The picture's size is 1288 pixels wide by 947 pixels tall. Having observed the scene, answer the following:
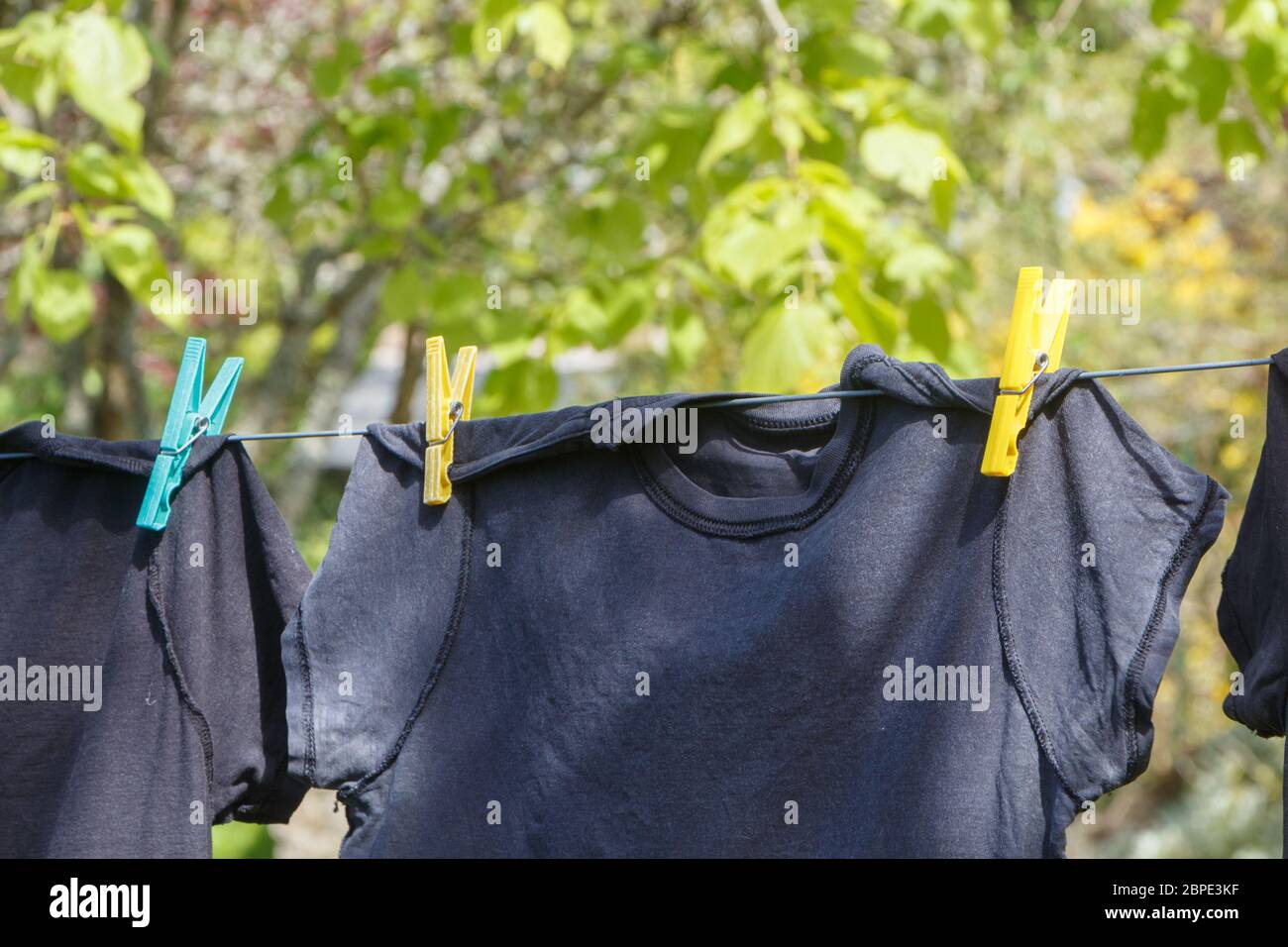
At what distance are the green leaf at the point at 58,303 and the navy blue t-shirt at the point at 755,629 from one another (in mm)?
1115

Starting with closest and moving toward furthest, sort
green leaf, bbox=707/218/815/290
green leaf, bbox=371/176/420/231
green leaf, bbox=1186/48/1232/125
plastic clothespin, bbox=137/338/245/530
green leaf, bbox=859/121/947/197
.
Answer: plastic clothespin, bbox=137/338/245/530
green leaf, bbox=707/218/815/290
green leaf, bbox=859/121/947/197
green leaf, bbox=1186/48/1232/125
green leaf, bbox=371/176/420/231

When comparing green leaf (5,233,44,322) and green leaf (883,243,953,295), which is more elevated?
green leaf (5,233,44,322)

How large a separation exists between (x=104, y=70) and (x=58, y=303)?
A: 1.47 ft

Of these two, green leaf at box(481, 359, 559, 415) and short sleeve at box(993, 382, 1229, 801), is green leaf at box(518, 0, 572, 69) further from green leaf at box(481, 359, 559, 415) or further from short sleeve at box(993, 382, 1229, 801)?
short sleeve at box(993, 382, 1229, 801)

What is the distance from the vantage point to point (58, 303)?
2.02 metres

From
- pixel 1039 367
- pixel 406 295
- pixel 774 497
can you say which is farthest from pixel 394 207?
pixel 1039 367

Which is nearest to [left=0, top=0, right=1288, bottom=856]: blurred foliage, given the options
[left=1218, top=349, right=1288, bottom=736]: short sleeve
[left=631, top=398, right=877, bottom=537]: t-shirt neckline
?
[left=631, top=398, right=877, bottom=537]: t-shirt neckline

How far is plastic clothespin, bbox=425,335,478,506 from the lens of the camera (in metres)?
1.12

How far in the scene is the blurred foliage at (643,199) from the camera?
1.91m

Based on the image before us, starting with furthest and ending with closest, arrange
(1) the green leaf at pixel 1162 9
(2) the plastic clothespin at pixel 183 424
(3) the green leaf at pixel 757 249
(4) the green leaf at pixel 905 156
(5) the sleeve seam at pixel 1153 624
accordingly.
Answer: (1) the green leaf at pixel 1162 9 → (4) the green leaf at pixel 905 156 → (3) the green leaf at pixel 757 249 → (2) the plastic clothespin at pixel 183 424 → (5) the sleeve seam at pixel 1153 624

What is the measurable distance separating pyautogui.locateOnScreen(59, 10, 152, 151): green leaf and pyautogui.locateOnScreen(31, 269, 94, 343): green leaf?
361 millimetres

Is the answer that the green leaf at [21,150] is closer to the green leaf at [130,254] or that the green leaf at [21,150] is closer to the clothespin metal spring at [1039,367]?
the green leaf at [130,254]

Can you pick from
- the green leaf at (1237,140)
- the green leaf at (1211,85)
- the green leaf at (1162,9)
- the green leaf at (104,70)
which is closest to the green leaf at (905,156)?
the green leaf at (1162,9)
